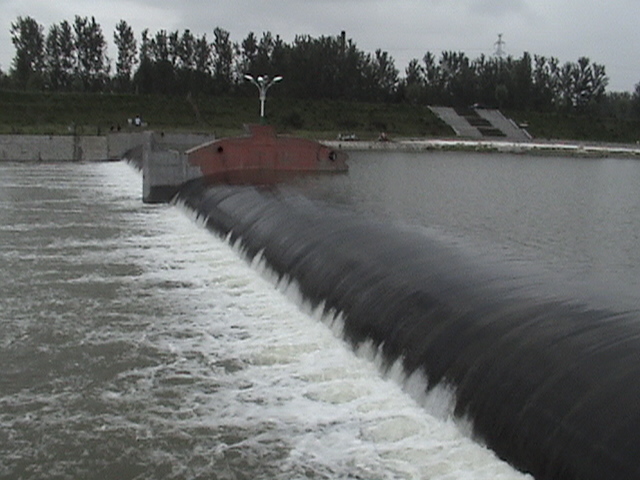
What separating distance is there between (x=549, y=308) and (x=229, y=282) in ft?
18.9

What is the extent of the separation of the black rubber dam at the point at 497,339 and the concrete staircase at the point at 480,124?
5869 centimetres

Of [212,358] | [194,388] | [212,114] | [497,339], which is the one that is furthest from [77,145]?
[497,339]

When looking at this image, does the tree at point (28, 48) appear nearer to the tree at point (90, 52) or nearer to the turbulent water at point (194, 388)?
the tree at point (90, 52)

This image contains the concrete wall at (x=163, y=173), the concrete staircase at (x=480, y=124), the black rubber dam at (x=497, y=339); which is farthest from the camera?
the concrete staircase at (x=480, y=124)

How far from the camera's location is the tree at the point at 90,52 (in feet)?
293

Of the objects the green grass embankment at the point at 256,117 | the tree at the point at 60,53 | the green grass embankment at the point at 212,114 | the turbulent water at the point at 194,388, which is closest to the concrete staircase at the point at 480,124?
the green grass embankment at the point at 256,117

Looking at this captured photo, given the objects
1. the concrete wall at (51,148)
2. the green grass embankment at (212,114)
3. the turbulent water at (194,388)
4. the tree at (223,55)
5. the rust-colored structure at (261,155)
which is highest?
the tree at (223,55)

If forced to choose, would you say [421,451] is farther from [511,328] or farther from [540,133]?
[540,133]

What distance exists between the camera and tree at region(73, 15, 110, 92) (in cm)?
8919

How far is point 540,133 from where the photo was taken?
71.9 metres

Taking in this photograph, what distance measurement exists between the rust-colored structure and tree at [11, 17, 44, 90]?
72145 millimetres

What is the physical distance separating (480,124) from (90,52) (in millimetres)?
45830

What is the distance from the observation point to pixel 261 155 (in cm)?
2280

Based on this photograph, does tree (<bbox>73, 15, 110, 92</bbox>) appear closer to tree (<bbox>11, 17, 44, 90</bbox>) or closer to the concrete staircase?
tree (<bbox>11, 17, 44, 90</bbox>)
